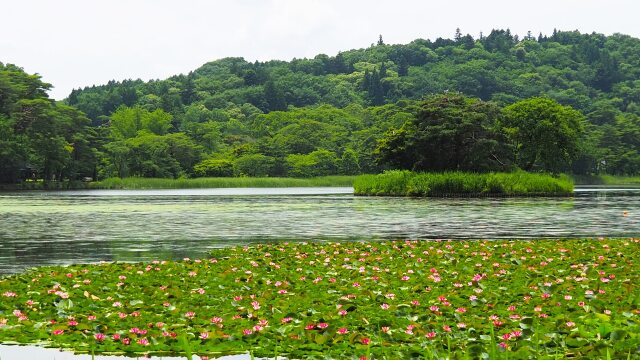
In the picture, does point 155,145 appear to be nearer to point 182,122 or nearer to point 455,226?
point 182,122

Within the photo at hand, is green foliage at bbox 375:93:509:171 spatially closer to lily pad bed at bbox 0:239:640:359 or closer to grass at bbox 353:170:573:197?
grass at bbox 353:170:573:197

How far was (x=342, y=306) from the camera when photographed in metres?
12.1

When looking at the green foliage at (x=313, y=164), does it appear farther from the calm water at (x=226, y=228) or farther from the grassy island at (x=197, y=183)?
the calm water at (x=226, y=228)

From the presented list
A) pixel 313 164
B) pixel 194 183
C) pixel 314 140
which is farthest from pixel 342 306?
pixel 314 140

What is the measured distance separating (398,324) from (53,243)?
18635mm

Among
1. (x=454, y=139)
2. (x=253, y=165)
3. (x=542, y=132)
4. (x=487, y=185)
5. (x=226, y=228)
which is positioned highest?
(x=542, y=132)

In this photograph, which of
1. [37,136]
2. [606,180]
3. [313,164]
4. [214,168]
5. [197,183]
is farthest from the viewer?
[606,180]

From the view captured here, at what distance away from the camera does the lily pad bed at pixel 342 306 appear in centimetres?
980

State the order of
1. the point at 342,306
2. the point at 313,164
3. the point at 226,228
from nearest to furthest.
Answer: the point at 342,306
the point at 226,228
the point at 313,164

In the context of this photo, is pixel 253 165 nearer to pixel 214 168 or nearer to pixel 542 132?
pixel 214 168

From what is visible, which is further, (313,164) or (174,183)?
(313,164)

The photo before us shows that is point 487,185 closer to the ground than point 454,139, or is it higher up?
closer to the ground

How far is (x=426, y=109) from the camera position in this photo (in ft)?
251

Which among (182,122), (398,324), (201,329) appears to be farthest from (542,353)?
(182,122)
